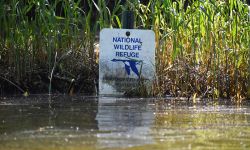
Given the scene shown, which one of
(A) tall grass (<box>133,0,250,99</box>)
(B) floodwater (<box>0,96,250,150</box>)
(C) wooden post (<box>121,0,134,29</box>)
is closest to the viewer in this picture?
(B) floodwater (<box>0,96,250,150</box>)

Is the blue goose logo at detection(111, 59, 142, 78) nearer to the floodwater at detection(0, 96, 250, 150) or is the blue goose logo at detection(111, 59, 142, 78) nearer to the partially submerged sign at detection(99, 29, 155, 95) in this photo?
the partially submerged sign at detection(99, 29, 155, 95)

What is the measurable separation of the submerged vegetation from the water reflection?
0.62 m

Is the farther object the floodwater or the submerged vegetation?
the submerged vegetation

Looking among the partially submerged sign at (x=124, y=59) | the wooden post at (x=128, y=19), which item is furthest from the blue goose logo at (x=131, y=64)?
the wooden post at (x=128, y=19)

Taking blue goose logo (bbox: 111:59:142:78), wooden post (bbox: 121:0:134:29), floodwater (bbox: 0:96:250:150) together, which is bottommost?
floodwater (bbox: 0:96:250:150)

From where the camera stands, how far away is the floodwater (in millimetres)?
3107

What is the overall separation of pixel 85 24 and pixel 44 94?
737 millimetres

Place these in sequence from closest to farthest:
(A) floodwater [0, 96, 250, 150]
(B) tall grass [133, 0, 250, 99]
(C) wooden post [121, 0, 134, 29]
→ 1. (A) floodwater [0, 96, 250, 150]
2. (B) tall grass [133, 0, 250, 99]
3. (C) wooden post [121, 0, 134, 29]

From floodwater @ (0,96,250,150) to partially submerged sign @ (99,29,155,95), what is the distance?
0.92 feet

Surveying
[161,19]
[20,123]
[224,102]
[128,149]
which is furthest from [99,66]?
[128,149]

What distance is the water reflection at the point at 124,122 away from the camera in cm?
317

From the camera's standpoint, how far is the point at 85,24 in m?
5.62

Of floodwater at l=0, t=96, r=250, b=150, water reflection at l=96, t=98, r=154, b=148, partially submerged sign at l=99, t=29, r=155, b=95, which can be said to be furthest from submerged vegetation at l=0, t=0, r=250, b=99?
water reflection at l=96, t=98, r=154, b=148

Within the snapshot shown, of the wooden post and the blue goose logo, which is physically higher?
the wooden post
